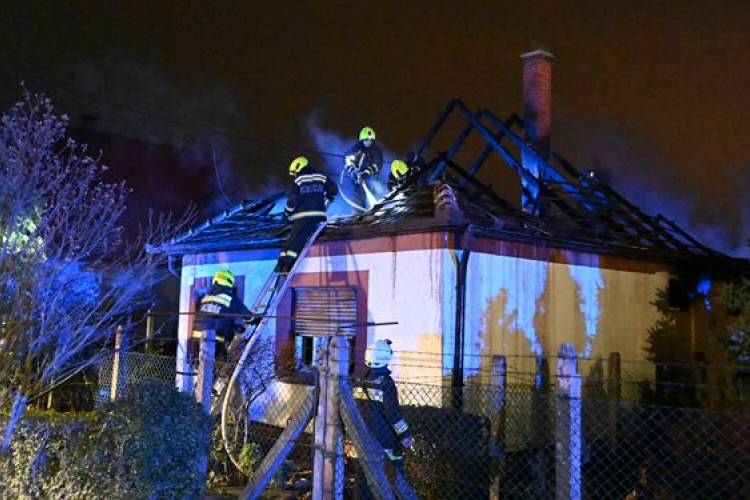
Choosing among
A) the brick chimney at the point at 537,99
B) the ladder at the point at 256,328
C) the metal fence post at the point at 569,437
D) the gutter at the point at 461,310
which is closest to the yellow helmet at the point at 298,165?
the ladder at the point at 256,328

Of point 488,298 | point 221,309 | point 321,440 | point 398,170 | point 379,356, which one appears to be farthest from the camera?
point 398,170

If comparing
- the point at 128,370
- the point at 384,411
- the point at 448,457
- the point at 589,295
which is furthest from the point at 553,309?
the point at 128,370

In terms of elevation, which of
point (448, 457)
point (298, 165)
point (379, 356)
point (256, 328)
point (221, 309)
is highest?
point (298, 165)

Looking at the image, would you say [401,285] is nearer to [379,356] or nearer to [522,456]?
[522,456]

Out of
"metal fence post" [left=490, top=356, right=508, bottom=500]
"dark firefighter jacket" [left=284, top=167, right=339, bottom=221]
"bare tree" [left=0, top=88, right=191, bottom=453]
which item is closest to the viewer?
"bare tree" [left=0, top=88, right=191, bottom=453]

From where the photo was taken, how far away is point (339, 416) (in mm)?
5328

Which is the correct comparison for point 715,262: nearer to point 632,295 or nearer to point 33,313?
point 632,295

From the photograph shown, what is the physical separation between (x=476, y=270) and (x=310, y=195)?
2.44m

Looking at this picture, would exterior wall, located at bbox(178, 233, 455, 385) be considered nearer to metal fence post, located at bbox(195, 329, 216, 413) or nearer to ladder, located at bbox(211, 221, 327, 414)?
ladder, located at bbox(211, 221, 327, 414)

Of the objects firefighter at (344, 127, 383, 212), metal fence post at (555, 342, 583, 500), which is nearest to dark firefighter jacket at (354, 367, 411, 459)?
metal fence post at (555, 342, 583, 500)

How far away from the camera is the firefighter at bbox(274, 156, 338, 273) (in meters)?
10.0

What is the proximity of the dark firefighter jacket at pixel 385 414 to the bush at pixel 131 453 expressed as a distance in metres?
1.43

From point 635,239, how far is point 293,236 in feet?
19.0

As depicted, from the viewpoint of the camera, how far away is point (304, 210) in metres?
10.2
